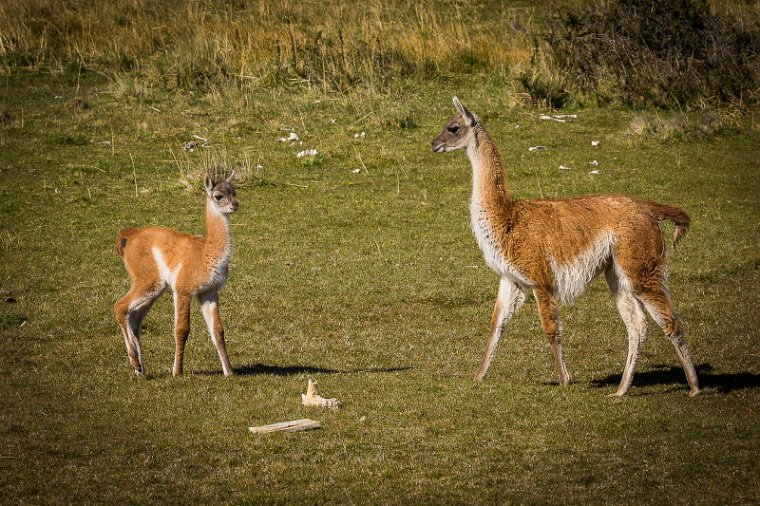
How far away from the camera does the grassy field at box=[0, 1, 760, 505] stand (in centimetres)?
754

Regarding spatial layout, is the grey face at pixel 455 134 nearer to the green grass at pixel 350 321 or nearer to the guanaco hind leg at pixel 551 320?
the guanaco hind leg at pixel 551 320

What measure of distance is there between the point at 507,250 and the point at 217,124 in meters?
12.0

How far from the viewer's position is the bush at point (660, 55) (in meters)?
21.2

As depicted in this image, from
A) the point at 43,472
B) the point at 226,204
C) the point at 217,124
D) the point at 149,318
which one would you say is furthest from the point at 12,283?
the point at 217,124

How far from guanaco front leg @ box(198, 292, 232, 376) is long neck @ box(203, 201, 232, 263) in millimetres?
391

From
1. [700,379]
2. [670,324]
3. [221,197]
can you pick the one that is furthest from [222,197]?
[700,379]

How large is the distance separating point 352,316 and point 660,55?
1202 centimetres

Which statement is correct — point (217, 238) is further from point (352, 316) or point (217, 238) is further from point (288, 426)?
point (352, 316)

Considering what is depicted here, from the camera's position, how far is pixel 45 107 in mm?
21391

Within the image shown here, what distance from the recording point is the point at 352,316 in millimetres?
12336

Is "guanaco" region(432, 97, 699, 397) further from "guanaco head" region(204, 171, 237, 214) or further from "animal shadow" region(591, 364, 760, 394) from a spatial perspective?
"guanaco head" region(204, 171, 237, 214)

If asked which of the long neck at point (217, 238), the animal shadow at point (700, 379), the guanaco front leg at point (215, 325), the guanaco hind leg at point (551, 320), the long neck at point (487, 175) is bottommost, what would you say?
the animal shadow at point (700, 379)

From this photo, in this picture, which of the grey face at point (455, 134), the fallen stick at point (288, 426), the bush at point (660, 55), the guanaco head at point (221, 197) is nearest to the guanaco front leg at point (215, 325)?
the guanaco head at point (221, 197)

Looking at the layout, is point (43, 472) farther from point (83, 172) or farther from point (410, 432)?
point (83, 172)
